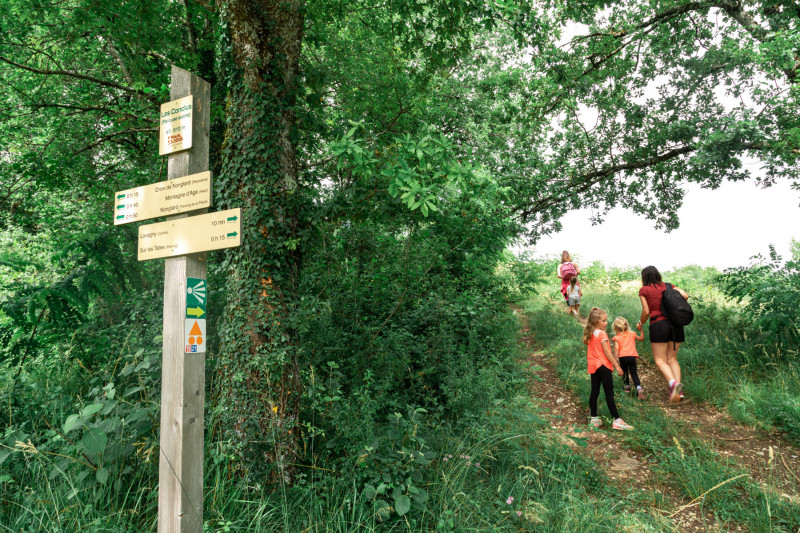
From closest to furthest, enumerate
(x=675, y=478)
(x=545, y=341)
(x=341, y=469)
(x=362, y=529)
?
(x=362, y=529) → (x=341, y=469) → (x=675, y=478) → (x=545, y=341)

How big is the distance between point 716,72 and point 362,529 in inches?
395

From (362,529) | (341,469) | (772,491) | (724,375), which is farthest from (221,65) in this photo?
(724,375)

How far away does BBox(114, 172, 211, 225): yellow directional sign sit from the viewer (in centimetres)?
295

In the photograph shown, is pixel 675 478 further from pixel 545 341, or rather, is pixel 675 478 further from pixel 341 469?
pixel 545 341

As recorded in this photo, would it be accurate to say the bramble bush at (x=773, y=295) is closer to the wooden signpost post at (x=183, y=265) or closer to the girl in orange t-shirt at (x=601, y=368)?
the girl in orange t-shirt at (x=601, y=368)

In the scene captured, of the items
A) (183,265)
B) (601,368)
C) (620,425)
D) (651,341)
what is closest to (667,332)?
(651,341)

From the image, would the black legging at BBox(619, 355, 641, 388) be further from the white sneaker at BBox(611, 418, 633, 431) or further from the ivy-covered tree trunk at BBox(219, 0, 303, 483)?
the ivy-covered tree trunk at BBox(219, 0, 303, 483)

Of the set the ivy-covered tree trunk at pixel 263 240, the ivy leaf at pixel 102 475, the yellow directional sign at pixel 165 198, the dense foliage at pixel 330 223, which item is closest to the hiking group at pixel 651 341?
the dense foliage at pixel 330 223

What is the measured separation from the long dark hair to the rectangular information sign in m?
6.90

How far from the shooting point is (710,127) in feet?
26.0

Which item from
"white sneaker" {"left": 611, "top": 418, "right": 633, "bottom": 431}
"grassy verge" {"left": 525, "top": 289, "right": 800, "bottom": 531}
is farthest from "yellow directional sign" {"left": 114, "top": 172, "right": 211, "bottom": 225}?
"white sneaker" {"left": 611, "top": 418, "right": 633, "bottom": 431}

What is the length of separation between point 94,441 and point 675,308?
24.2 ft

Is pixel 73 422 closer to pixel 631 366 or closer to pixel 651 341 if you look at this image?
pixel 631 366

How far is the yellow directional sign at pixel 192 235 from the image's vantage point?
9.17 feet
